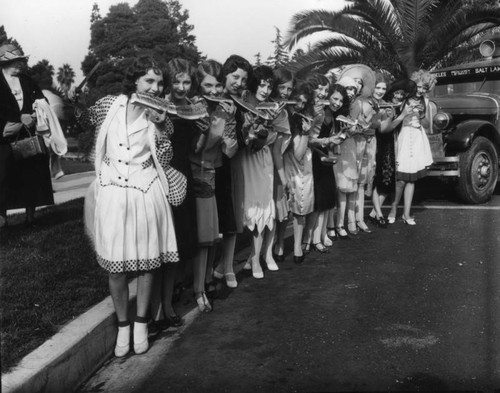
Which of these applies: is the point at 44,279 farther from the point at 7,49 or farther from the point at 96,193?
the point at 7,49

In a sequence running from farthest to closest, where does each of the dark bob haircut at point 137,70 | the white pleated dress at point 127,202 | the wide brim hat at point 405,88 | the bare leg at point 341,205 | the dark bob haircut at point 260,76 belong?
the wide brim hat at point 405,88
the bare leg at point 341,205
the dark bob haircut at point 260,76
the dark bob haircut at point 137,70
the white pleated dress at point 127,202

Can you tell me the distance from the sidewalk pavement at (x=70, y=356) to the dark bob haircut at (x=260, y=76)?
1971 millimetres

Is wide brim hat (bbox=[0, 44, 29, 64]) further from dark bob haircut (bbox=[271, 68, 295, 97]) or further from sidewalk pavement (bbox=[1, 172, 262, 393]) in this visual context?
sidewalk pavement (bbox=[1, 172, 262, 393])

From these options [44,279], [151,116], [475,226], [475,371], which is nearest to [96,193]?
[151,116]

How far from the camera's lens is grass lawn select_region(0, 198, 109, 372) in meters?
3.51

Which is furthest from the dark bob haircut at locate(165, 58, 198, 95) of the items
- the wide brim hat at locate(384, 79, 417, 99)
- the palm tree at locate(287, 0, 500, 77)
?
the palm tree at locate(287, 0, 500, 77)

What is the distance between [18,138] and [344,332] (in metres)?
3.88

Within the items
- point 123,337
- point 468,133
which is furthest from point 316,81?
point 468,133

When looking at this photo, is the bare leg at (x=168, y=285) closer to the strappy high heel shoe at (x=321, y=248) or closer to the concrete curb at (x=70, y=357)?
the concrete curb at (x=70, y=357)

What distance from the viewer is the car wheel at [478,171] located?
844 cm

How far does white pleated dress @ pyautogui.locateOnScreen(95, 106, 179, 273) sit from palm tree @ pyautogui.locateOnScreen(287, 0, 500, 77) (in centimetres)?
1032

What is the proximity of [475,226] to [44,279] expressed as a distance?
5.06 meters

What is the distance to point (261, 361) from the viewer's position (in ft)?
11.8

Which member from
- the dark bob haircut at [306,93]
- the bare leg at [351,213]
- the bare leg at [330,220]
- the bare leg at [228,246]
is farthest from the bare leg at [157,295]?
the bare leg at [351,213]
